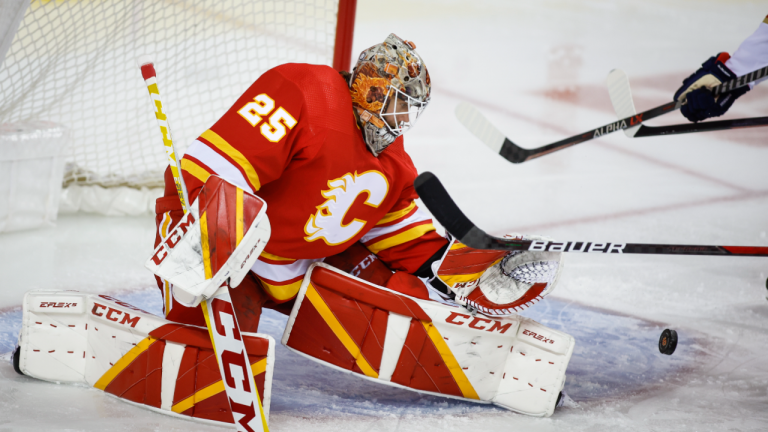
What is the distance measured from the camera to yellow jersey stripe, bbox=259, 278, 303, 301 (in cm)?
183

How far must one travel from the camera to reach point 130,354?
5.46 ft

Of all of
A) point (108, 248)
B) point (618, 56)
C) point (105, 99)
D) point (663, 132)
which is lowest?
point (108, 248)

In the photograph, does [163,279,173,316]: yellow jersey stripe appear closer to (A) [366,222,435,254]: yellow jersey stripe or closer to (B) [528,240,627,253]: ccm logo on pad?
(A) [366,222,435,254]: yellow jersey stripe

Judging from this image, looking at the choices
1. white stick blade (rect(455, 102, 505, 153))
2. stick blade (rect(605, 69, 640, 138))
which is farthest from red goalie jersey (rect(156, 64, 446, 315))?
stick blade (rect(605, 69, 640, 138))

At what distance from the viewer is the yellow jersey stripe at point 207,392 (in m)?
1.59

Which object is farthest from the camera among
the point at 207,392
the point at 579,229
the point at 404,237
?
the point at 579,229

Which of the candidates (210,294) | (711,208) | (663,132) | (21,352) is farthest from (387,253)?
(711,208)

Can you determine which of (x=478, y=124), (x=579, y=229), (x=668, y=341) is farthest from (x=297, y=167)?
(x=579, y=229)

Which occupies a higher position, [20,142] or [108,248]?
[20,142]

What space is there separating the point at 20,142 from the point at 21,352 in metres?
1.20

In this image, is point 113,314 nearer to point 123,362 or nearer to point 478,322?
point 123,362

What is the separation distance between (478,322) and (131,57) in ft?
7.86

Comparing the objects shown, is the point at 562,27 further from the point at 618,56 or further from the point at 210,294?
the point at 210,294

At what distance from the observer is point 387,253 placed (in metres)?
2.06
